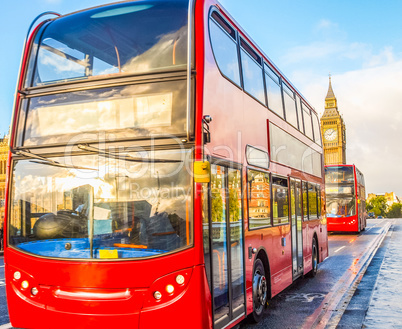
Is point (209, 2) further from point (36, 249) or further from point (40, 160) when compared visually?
point (36, 249)

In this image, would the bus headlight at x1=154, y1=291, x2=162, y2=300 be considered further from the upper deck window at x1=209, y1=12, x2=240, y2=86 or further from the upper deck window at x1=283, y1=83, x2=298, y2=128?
the upper deck window at x1=283, y1=83, x2=298, y2=128

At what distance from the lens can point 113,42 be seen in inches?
211

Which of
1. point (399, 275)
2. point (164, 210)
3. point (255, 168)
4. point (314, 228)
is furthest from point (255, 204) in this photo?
point (399, 275)

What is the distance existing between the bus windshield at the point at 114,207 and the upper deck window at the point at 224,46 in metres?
1.53

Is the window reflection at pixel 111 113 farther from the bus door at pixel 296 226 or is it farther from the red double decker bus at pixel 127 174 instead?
the bus door at pixel 296 226

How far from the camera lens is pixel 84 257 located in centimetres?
462

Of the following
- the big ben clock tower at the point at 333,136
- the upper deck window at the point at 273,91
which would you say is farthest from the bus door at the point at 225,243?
the big ben clock tower at the point at 333,136

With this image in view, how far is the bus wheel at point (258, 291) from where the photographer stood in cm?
653

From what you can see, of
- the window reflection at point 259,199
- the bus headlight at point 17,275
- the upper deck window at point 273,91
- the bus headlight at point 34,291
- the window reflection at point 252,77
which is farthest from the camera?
the upper deck window at point 273,91

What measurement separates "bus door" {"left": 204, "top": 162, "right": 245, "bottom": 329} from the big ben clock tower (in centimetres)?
15531

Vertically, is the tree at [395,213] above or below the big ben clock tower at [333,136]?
below

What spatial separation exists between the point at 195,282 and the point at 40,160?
6.59 ft

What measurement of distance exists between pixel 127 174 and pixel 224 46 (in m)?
2.16

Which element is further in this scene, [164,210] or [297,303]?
[297,303]
